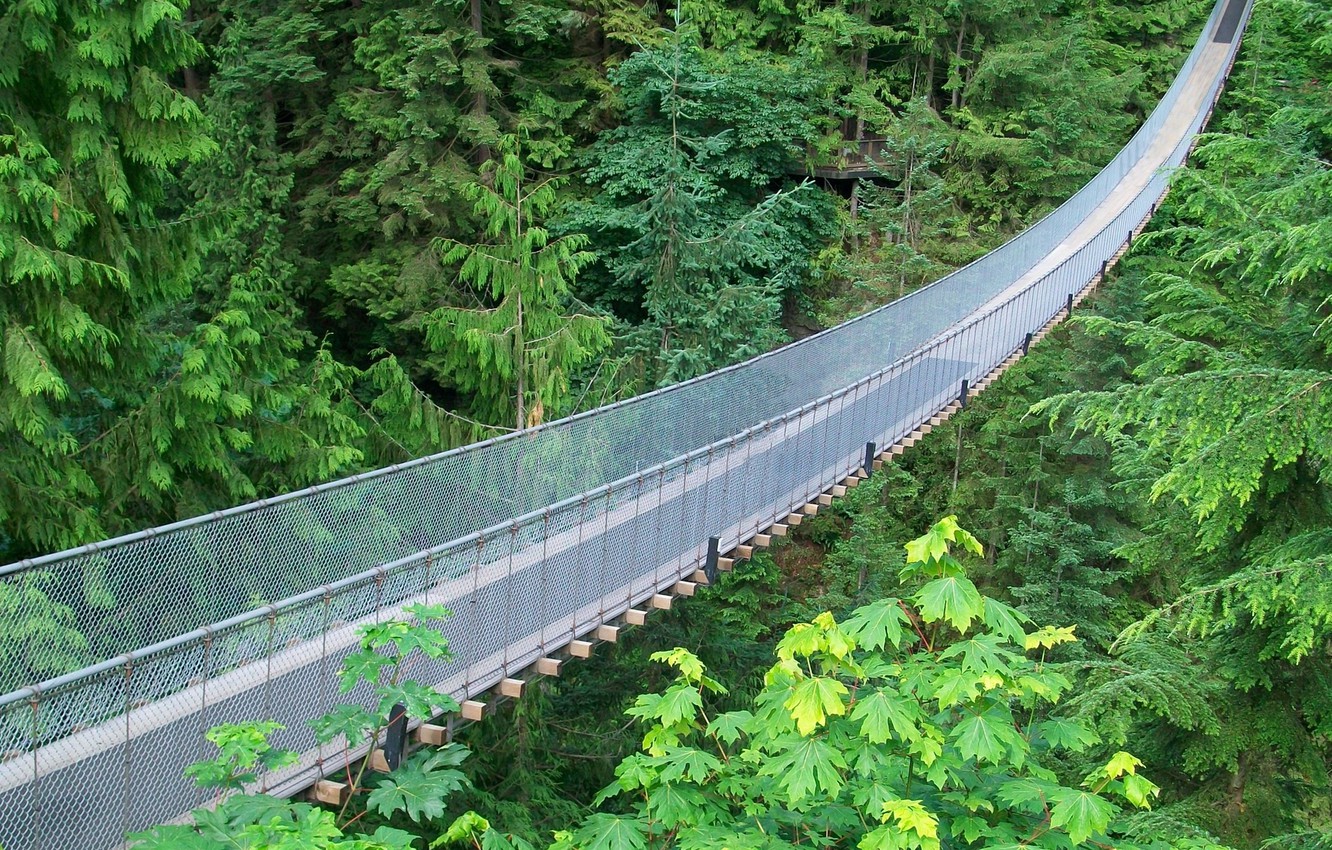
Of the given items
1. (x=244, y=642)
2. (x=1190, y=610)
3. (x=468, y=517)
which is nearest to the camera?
(x=244, y=642)

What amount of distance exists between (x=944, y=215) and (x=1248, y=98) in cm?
511

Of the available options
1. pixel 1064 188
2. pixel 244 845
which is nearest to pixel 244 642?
pixel 244 845

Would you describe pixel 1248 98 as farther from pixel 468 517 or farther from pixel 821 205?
pixel 468 517

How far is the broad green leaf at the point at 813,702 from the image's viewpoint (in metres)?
3.20

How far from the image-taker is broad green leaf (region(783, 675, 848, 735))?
3199 mm

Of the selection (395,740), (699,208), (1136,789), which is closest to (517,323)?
(699,208)

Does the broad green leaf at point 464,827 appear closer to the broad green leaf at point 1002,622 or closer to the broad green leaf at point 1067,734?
the broad green leaf at point 1002,622

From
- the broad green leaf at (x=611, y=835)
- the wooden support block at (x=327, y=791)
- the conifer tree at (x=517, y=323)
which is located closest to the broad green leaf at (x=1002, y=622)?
the broad green leaf at (x=611, y=835)

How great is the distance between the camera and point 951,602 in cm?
325

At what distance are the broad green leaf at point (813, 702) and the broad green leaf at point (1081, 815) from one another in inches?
25.3

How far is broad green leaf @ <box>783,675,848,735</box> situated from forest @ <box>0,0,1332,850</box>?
0.02 meters

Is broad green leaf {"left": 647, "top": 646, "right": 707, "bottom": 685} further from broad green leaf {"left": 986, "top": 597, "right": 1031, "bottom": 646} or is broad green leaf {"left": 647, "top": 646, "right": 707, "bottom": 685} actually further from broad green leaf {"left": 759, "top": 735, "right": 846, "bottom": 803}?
broad green leaf {"left": 986, "top": 597, "right": 1031, "bottom": 646}

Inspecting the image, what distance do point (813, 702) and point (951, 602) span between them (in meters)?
0.46

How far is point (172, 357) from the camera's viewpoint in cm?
839
